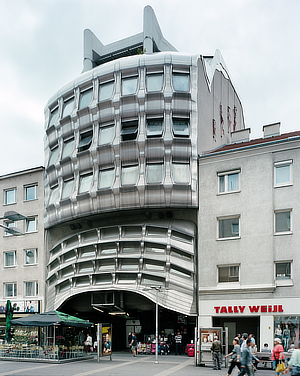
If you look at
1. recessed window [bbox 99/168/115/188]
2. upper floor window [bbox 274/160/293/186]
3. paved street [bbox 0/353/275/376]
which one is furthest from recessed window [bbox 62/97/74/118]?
paved street [bbox 0/353/275/376]

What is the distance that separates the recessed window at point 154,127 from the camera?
36.7 meters

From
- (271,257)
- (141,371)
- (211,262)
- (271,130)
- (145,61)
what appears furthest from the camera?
(271,130)

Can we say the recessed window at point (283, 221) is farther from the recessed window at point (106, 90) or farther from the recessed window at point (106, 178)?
the recessed window at point (106, 90)

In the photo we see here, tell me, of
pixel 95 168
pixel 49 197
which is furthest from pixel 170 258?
pixel 49 197

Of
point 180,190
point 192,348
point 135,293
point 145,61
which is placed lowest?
point 192,348

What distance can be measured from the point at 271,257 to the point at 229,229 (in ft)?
13.0

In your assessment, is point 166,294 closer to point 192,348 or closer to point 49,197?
point 192,348

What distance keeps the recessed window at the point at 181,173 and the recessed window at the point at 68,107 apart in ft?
39.6

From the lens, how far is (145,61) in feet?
123

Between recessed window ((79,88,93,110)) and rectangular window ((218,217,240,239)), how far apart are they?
15905mm

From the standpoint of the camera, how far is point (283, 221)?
32.5 m

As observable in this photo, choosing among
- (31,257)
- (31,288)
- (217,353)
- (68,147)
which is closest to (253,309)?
(217,353)

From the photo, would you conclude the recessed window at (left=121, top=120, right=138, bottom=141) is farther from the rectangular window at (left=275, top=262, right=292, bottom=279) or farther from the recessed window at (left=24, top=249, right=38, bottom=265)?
the recessed window at (left=24, top=249, right=38, bottom=265)

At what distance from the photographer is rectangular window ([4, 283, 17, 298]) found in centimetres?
4494
